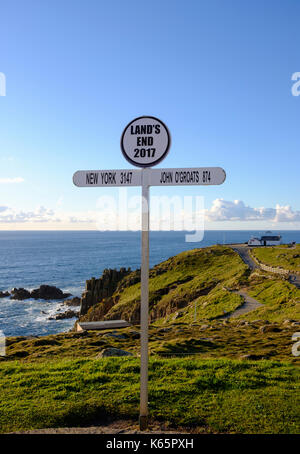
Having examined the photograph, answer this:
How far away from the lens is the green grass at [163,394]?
6301 mm

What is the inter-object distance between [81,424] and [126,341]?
12.8m

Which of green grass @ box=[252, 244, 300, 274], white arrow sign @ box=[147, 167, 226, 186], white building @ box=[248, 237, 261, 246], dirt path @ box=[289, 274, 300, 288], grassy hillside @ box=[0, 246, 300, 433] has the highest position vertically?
white arrow sign @ box=[147, 167, 226, 186]

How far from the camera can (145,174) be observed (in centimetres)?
596

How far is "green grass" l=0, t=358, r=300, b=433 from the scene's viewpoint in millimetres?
6301

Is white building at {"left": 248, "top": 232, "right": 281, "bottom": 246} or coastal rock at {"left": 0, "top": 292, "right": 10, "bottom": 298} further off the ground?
white building at {"left": 248, "top": 232, "right": 281, "bottom": 246}

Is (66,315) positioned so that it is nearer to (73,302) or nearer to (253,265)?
(73,302)

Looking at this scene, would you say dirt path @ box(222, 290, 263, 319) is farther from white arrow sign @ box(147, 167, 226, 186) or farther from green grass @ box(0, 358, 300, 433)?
white arrow sign @ box(147, 167, 226, 186)

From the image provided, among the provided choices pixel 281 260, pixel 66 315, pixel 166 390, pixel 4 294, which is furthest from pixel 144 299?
pixel 4 294

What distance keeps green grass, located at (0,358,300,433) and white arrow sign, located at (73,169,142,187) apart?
430cm

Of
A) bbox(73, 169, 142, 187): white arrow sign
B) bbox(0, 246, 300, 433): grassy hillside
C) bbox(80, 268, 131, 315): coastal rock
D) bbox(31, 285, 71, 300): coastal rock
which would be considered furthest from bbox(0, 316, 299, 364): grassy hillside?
bbox(31, 285, 71, 300): coastal rock

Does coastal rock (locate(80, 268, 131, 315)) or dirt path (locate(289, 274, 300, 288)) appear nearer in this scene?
dirt path (locate(289, 274, 300, 288))

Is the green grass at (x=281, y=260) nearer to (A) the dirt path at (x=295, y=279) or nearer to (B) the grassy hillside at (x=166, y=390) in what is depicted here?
(A) the dirt path at (x=295, y=279)

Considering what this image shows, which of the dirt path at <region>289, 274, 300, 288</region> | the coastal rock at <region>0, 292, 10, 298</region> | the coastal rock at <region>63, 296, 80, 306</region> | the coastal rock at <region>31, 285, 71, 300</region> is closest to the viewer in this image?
the dirt path at <region>289, 274, 300, 288</region>
